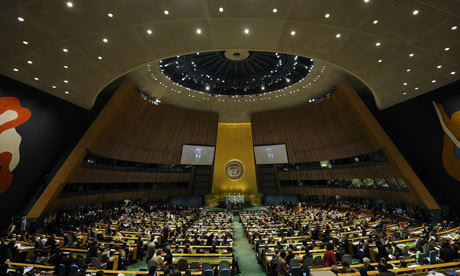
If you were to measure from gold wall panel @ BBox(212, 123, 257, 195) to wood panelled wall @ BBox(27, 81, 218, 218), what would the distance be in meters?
6.30

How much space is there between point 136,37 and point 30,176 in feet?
39.7

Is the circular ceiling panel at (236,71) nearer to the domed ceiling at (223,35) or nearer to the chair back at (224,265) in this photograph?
the domed ceiling at (223,35)

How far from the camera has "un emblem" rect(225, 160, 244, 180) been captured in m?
33.3

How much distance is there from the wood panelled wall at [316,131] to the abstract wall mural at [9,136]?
22921 millimetres

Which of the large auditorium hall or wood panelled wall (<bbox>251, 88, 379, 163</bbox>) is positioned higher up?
wood panelled wall (<bbox>251, 88, 379, 163</bbox>)

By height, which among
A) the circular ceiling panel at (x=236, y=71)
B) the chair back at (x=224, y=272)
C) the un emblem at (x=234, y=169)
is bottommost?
the chair back at (x=224, y=272)

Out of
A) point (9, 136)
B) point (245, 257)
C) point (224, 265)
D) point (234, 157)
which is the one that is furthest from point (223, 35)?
point (234, 157)

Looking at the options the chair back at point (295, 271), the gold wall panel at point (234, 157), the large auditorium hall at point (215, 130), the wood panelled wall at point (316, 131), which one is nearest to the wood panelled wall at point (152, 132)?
the large auditorium hall at point (215, 130)

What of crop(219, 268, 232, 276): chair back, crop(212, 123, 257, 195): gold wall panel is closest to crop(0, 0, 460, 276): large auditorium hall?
crop(219, 268, 232, 276): chair back

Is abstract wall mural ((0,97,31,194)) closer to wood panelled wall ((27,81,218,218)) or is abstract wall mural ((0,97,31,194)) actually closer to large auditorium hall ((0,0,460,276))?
large auditorium hall ((0,0,460,276))

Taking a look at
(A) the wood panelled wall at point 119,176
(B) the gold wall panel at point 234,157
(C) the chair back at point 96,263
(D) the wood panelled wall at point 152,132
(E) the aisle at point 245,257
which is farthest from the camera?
(B) the gold wall panel at point 234,157

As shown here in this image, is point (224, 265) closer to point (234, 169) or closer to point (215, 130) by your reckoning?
point (215, 130)

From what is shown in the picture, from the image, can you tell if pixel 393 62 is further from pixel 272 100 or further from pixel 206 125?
pixel 206 125

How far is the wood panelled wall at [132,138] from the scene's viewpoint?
15.3 m
